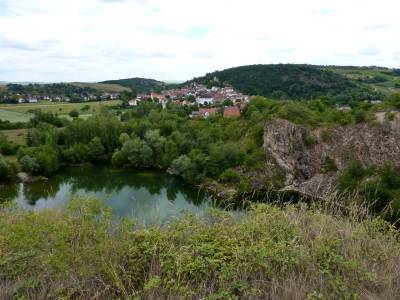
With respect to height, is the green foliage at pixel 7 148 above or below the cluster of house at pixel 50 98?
below

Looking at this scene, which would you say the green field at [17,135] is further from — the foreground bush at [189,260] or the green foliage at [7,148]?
the foreground bush at [189,260]

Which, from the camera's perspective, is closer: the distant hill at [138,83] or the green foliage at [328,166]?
the green foliage at [328,166]

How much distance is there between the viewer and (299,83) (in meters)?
77.8

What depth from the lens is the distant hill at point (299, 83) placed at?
68.7 m

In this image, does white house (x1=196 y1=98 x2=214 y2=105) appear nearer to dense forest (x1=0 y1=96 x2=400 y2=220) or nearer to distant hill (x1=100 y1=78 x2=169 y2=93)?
dense forest (x1=0 y1=96 x2=400 y2=220)

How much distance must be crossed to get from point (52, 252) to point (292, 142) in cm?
3132

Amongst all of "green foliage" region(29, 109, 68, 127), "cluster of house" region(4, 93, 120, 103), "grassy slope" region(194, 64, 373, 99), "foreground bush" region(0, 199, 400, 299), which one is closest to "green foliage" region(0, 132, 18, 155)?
"green foliage" region(29, 109, 68, 127)

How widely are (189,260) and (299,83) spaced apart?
79.0 meters

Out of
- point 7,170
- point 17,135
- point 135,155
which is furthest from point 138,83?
point 7,170

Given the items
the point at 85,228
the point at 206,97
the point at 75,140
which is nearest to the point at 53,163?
the point at 75,140

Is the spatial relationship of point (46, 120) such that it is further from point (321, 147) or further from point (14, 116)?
point (321, 147)

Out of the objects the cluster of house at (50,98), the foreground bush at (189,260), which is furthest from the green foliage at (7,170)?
the cluster of house at (50,98)

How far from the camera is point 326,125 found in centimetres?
3369

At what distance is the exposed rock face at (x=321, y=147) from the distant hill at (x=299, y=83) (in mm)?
30678
